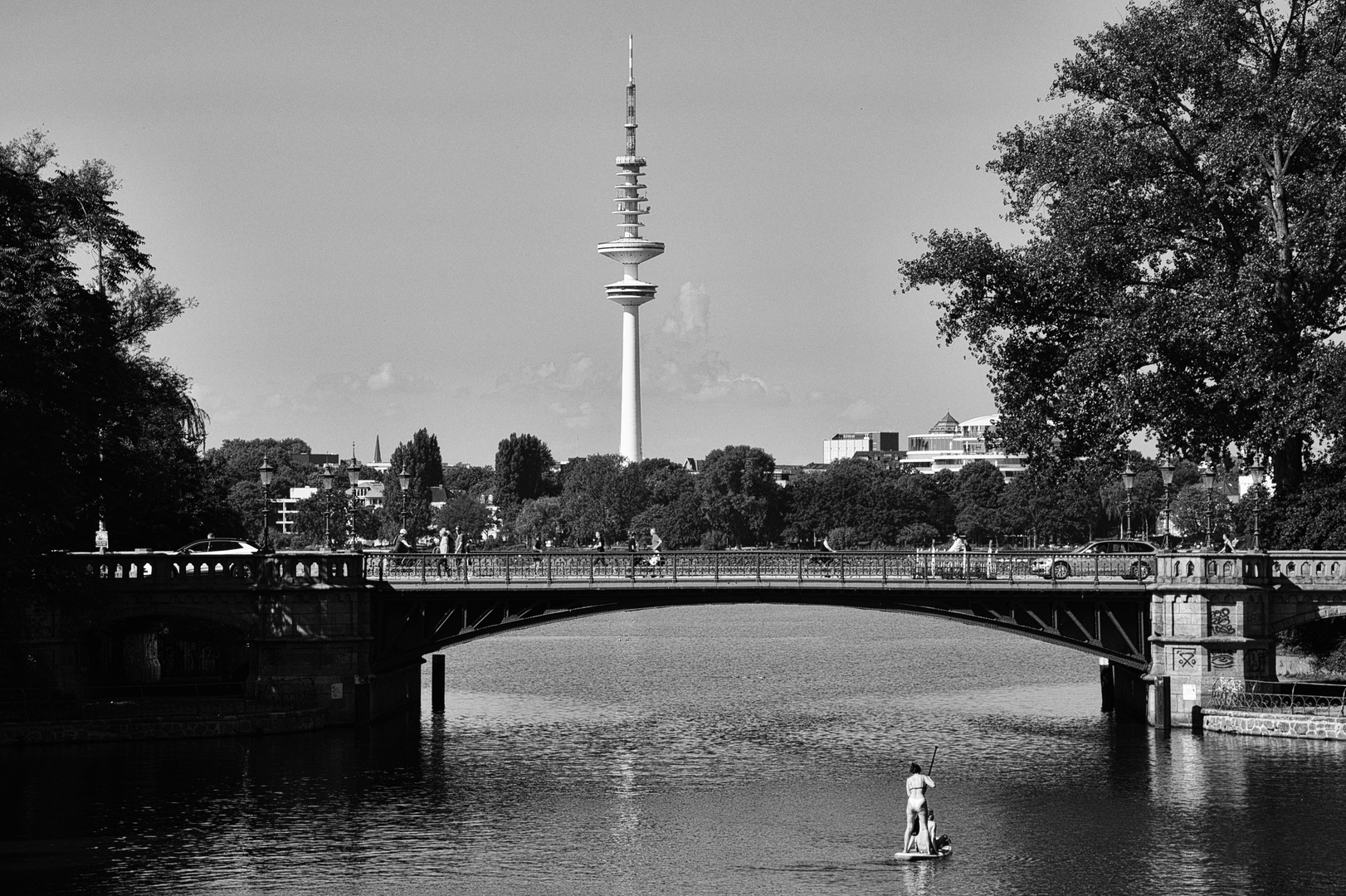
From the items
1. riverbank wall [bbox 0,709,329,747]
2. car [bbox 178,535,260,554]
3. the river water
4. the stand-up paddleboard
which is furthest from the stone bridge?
the stand-up paddleboard

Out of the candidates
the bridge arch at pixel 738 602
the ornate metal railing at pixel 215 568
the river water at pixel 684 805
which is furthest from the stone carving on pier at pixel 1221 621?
the ornate metal railing at pixel 215 568

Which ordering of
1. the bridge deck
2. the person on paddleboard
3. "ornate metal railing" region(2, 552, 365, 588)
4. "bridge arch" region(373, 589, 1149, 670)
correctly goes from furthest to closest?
the bridge deck → "bridge arch" region(373, 589, 1149, 670) → "ornate metal railing" region(2, 552, 365, 588) → the person on paddleboard

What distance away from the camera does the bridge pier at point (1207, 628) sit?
2436 inches

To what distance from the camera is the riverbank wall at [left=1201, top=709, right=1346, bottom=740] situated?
190 feet

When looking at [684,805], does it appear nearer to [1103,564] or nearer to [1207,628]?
[1207,628]

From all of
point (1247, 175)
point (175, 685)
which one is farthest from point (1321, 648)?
point (175, 685)

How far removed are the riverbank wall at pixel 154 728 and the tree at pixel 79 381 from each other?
5485 millimetres

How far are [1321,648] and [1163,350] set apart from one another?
13.1 metres

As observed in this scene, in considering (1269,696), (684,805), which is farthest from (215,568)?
Answer: (1269,696)

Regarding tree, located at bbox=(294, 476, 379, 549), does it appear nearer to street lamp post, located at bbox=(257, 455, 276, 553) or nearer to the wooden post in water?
the wooden post in water

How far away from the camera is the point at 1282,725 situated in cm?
5847

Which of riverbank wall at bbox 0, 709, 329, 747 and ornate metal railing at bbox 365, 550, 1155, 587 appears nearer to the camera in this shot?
riverbank wall at bbox 0, 709, 329, 747

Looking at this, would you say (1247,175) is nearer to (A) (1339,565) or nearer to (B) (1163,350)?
(B) (1163,350)

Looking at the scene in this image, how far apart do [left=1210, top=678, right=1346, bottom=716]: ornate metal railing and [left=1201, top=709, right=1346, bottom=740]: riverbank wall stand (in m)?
0.55
